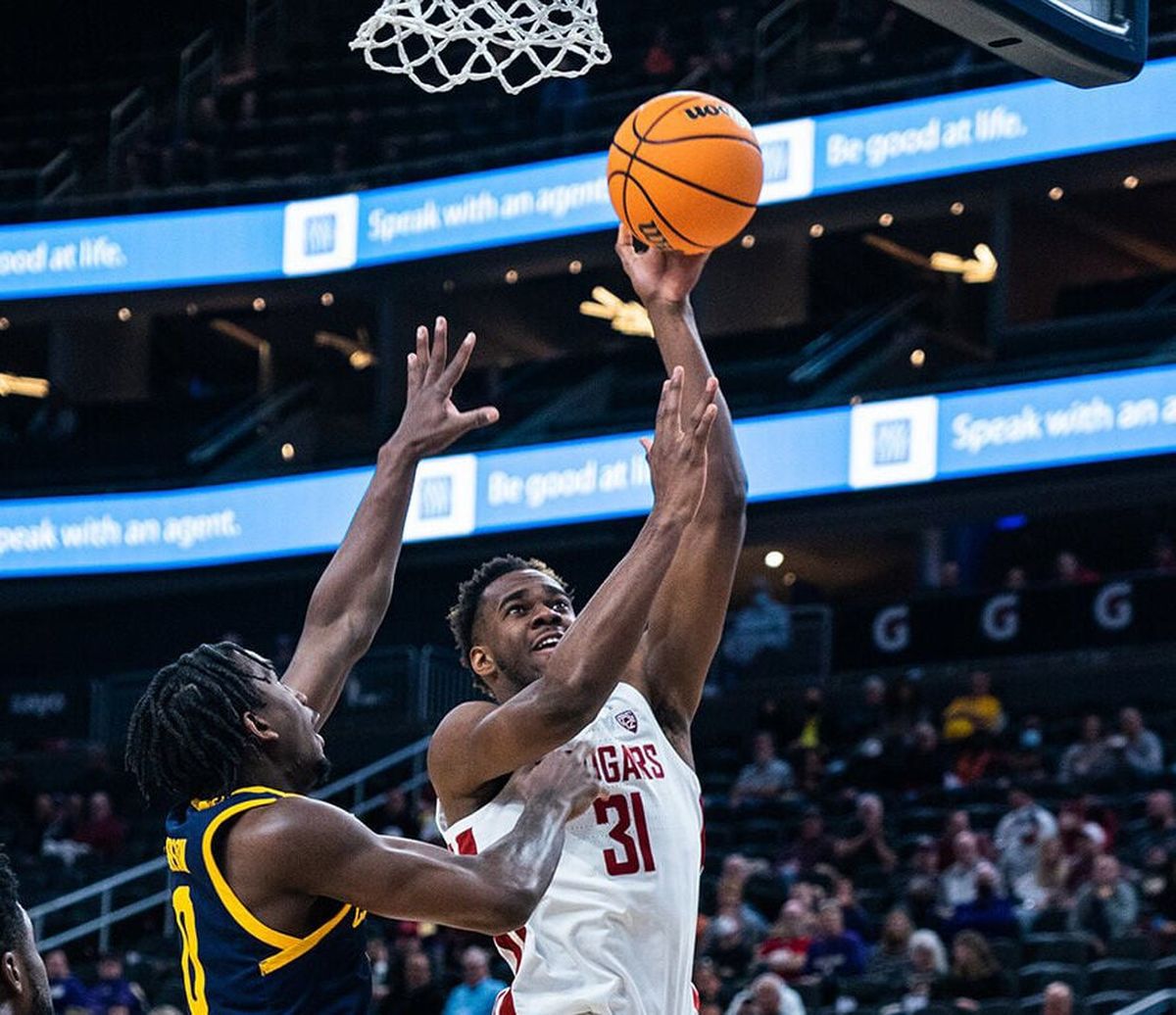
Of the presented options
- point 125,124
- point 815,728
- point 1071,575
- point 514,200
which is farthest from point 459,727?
point 125,124

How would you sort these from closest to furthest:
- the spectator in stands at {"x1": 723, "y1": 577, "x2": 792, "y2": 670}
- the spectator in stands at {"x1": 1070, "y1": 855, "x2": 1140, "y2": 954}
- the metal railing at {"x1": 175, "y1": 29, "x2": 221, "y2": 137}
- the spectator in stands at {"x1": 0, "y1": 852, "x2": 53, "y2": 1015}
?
1. the spectator in stands at {"x1": 0, "y1": 852, "x2": 53, "y2": 1015}
2. the spectator in stands at {"x1": 1070, "y1": 855, "x2": 1140, "y2": 954}
3. the spectator in stands at {"x1": 723, "y1": 577, "x2": 792, "y2": 670}
4. the metal railing at {"x1": 175, "y1": 29, "x2": 221, "y2": 137}

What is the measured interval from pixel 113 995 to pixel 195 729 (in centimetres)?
976

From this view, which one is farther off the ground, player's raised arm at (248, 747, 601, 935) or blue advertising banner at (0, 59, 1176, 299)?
blue advertising banner at (0, 59, 1176, 299)

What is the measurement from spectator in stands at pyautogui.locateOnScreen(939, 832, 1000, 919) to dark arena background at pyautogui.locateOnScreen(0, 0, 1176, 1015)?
1.0 inches

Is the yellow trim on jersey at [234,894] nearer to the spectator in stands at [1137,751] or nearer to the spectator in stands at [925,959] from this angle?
the spectator in stands at [925,959]

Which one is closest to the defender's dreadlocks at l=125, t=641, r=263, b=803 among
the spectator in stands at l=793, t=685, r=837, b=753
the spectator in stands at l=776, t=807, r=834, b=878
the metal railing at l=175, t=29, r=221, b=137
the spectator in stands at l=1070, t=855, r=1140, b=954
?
the spectator in stands at l=1070, t=855, r=1140, b=954

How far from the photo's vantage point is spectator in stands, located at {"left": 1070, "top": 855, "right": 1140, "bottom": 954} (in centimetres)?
1177

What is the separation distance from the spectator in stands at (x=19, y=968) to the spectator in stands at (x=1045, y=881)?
987 cm

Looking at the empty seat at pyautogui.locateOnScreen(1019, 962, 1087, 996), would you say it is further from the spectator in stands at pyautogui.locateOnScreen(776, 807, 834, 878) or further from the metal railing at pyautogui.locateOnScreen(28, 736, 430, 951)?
the metal railing at pyautogui.locateOnScreen(28, 736, 430, 951)

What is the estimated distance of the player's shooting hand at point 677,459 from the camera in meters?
4.27

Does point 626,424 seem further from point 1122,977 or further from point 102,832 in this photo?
point 1122,977

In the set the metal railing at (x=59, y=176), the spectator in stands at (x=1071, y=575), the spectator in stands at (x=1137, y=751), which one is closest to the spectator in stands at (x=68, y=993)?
the spectator in stands at (x=1137, y=751)

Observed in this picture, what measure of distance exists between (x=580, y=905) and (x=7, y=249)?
2060cm

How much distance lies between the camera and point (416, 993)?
39.6 feet
